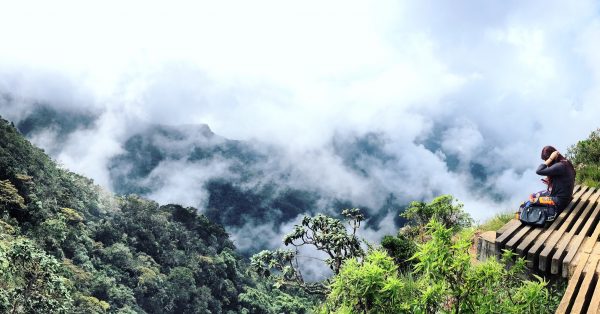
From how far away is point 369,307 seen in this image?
13.6 feet

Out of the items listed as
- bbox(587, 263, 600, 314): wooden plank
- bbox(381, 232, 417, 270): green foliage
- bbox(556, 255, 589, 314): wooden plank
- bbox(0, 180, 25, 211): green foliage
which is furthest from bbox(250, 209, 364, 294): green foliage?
bbox(0, 180, 25, 211): green foliage

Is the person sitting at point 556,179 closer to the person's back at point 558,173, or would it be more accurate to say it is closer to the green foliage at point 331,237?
the person's back at point 558,173

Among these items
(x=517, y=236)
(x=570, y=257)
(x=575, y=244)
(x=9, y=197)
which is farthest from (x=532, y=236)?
(x=9, y=197)

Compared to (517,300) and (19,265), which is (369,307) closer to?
(517,300)

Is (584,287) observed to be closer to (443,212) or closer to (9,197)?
(443,212)

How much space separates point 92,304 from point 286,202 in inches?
3499

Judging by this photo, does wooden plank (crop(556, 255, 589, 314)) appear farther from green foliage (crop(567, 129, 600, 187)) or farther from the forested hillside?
the forested hillside

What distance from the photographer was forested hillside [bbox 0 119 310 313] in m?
33.1

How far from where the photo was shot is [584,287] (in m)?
4.20

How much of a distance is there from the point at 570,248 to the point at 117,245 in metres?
43.4

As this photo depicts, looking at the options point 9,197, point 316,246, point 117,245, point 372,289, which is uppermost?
point 117,245

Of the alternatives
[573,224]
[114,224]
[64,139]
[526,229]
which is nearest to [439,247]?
[526,229]

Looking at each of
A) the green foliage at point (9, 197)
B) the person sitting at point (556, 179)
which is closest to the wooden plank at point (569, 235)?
the person sitting at point (556, 179)

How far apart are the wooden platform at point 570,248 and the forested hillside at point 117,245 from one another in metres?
16.4
